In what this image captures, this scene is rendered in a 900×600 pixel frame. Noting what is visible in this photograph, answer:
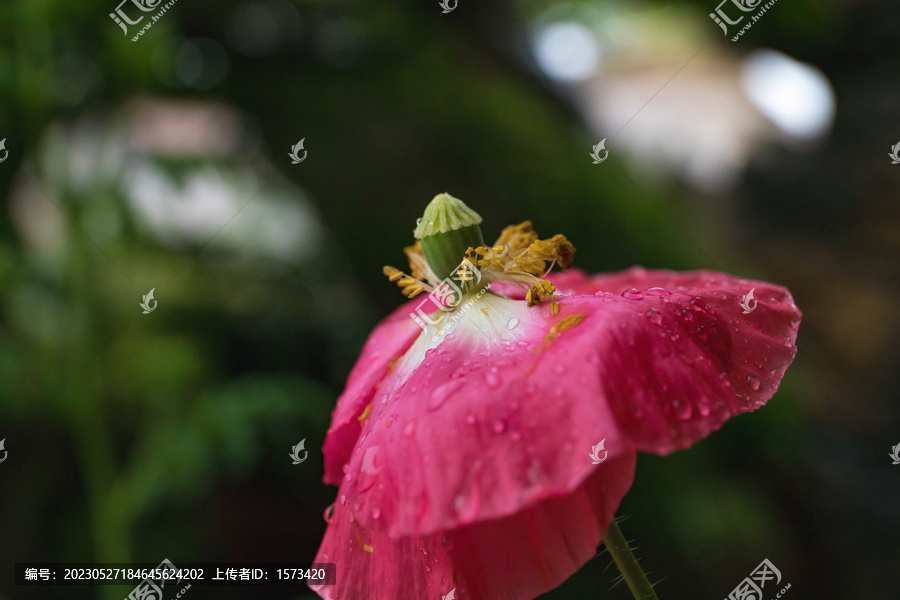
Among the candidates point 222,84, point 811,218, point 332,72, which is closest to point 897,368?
point 811,218

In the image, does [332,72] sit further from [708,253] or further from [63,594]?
[63,594]

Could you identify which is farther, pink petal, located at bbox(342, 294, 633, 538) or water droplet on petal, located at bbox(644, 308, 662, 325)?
water droplet on petal, located at bbox(644, 308, 662, 325)

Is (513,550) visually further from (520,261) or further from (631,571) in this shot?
(520,261)

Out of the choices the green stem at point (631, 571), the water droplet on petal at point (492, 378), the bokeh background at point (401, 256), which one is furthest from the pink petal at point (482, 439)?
the bokeh background at point (401, 256)

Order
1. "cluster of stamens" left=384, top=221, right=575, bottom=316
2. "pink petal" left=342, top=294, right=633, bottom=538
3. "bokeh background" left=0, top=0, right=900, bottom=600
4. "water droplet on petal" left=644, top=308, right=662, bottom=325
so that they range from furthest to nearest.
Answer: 1. "bokeh background" left=0, top=0, right=900, bottom=600
2. "cluster of stamens" left=384, top=221, right=575, bottom=316
3. "water droplet on petal" left=644, top=308, right=662, bottom=325
4. "pink petal" left=342, top=294, right=633, bottom=538

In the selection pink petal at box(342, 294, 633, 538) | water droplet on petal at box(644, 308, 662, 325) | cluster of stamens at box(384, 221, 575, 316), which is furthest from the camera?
cluster of stamens at box(384, 221, 575, 316)

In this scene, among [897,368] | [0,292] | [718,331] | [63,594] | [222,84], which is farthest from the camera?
[897,368]

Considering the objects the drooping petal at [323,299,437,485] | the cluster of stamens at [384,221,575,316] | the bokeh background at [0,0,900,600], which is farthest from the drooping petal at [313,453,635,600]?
the bokeh background at [0,0,900,600]

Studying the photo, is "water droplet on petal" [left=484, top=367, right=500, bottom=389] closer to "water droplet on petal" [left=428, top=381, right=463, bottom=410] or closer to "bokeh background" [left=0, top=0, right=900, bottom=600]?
"water droplet on petal" [left=428, top=381, right=463, bottom=410]
